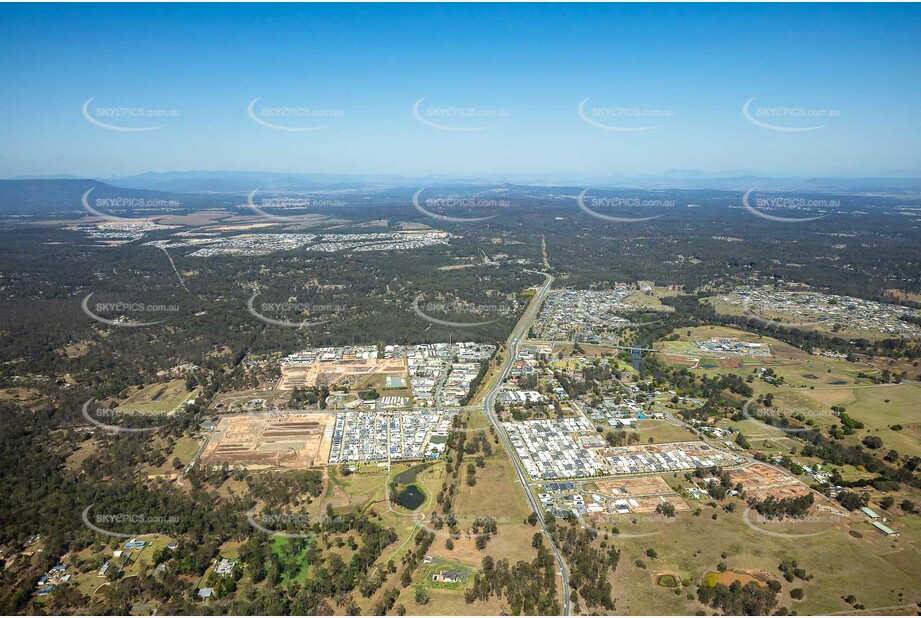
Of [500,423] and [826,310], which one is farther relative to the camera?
[826,310]

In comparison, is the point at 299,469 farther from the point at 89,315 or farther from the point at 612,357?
the point at 89,315

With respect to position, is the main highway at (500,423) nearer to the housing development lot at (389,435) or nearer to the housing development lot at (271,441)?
the housing development lot at (389,435)

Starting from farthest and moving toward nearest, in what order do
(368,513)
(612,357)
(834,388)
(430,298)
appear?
1. (430,298)
2. (612,357)
3. (834,388)
4. (368,513)

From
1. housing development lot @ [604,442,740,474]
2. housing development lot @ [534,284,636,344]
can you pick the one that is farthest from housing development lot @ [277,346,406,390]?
housing development lot @ [604,442,740,474]

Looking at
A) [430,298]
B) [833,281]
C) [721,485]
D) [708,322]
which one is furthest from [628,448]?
[833,281]

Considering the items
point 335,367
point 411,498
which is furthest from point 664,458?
point 335,367

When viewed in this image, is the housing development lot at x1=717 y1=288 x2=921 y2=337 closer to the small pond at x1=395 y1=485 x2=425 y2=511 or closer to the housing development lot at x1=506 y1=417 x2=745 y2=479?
the housing development lot at x1=506 y1=417 x2=745 y2=479

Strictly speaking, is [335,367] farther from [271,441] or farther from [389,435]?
[389,435]

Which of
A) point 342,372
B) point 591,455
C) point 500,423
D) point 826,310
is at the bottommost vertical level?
point 591,455
